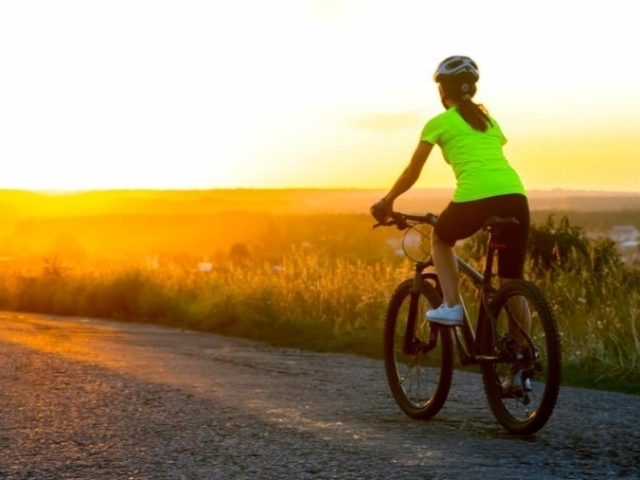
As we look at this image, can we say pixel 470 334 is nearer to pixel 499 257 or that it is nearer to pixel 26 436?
pixel 499 257

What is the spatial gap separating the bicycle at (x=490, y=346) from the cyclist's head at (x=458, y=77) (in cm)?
79

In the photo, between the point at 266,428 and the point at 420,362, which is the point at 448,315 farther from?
the point at 266,428

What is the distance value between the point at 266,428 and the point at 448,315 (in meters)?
1.34

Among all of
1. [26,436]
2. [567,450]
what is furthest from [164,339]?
[567,450]

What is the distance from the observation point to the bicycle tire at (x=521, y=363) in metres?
6.60

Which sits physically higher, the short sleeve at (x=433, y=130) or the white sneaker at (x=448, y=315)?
the short sleeve at (x=433, y=130)

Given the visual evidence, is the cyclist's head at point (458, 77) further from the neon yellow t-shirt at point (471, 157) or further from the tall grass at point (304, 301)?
the tall grass at point (304, 301)

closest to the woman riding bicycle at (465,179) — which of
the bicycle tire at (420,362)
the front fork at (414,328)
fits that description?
the bicycle tire at (420,362)

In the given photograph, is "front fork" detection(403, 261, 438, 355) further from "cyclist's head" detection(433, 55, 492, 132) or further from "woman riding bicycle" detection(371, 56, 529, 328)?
"cyclist's head" detection(433, 55, 492, 132)

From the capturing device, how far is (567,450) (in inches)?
247

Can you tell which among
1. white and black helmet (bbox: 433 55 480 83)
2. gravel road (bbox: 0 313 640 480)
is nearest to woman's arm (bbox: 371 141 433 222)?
white and black helmet (bbox: 433 55 480 83)

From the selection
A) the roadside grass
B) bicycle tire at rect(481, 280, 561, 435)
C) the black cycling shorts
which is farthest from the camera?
the roadside grass

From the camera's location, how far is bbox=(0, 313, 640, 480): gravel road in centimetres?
577

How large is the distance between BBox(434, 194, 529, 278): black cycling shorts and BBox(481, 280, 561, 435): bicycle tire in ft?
0.62
